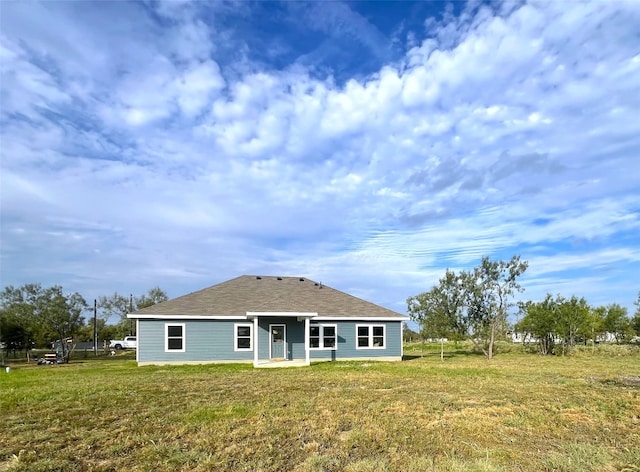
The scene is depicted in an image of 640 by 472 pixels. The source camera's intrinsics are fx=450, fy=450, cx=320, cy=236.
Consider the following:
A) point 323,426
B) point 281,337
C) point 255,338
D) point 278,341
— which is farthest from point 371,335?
point 323,426

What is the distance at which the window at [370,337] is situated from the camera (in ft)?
75.9

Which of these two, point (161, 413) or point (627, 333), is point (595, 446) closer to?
point (161, 413)

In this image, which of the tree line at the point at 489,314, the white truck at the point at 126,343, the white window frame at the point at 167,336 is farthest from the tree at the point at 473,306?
the white truck at the point at 126,343

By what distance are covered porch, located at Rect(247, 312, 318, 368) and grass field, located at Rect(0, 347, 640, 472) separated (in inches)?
298

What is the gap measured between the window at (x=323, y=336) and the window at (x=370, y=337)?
1.27 metres

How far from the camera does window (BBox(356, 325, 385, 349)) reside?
23.1 m

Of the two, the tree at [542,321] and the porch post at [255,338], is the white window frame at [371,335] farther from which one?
the tree at [542,321]

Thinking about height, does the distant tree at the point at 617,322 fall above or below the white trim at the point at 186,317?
below

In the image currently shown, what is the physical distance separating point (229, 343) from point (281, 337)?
2.51 m

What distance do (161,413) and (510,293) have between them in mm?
21922

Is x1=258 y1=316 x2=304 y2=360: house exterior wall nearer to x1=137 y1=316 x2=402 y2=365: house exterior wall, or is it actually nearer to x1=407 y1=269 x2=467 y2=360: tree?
x1=137 y1=316 x2=402 y2=365: house exterior wall

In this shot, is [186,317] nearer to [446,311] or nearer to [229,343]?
[229,343]

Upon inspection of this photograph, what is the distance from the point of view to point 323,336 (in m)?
22.5

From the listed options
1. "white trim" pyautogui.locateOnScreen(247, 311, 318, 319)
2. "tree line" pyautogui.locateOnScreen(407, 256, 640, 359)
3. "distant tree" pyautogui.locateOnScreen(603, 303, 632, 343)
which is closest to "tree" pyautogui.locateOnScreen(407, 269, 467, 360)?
"tree line" pyautogui.locateOnScreen(407, 256, 640, 359)
